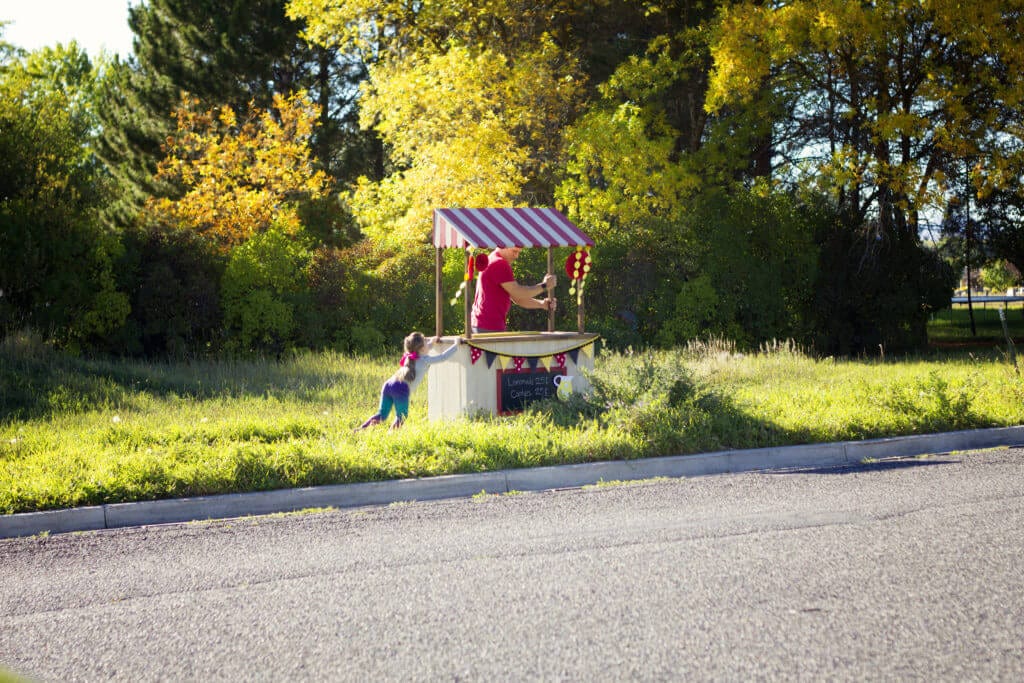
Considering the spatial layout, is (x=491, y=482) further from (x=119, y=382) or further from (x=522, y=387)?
(x=119, y=382)

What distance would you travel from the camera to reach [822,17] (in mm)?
17688

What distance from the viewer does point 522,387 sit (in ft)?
34.0

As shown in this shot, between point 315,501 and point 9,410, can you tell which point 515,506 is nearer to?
point 315,501

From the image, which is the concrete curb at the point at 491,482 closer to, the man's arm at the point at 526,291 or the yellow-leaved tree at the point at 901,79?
the man's arm at the point at 526,291

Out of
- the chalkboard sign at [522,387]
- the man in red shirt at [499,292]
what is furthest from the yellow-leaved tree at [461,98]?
the chalkboard sign at [522,387]

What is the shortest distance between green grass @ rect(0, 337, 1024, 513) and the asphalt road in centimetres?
78

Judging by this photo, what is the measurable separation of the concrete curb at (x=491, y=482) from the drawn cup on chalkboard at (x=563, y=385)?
2.08 meters

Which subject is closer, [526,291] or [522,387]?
[522,387]

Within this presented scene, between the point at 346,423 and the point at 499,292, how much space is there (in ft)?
7.51

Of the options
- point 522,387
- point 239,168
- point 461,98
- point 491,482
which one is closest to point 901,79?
point 461,98

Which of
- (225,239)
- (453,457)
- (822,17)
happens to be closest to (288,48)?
(225,239)

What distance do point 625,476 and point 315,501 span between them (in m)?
2.57

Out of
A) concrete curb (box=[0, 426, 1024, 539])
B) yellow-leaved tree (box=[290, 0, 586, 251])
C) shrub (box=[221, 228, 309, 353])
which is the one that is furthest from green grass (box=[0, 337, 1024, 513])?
Result: yellow-leaved tree (box=[290, 0, 586, 251])

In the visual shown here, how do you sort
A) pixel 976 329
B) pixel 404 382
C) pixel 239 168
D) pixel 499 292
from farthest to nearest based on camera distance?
pixel 976 329 < pixel 239 168 < pixel 499 292 < pixel 404 382
